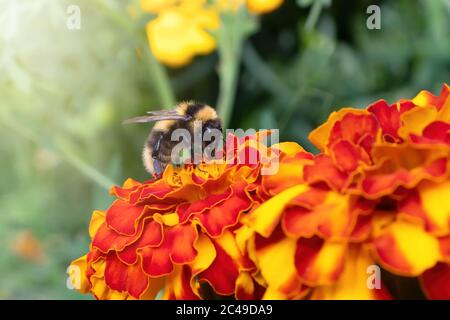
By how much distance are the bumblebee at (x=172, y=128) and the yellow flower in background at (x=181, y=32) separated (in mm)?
723

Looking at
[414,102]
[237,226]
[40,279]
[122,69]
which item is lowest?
[237,226]

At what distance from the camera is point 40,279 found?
6.61 feet

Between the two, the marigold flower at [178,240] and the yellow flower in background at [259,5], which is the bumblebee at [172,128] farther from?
Answer: the yellow flower in background at [259,5]

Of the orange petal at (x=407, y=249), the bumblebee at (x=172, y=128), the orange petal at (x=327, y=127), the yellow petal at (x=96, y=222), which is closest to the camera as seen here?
the orange petal at (x=407, y=249)

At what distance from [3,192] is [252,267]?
1.82 metres

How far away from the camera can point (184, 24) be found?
2020mm

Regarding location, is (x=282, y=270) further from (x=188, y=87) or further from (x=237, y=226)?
(x=188, y=87)

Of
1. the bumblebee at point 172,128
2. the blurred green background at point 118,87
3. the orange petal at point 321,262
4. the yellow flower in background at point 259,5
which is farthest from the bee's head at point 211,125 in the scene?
the yellow flower in background at point 259,5

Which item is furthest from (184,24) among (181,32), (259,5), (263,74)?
(263,74)

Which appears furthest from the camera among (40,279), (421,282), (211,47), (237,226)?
(211,47)

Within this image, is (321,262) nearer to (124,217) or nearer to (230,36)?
(124,217)

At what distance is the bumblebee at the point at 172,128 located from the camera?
1086 millimetres
